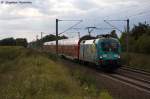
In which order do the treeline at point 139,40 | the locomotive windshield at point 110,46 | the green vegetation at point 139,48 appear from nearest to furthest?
the locomotive windshield at point 110,46
the green vegetation at point 139,48
the treeline at point 139,40

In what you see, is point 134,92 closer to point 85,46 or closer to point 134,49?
point 85,46

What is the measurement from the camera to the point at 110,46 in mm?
36688

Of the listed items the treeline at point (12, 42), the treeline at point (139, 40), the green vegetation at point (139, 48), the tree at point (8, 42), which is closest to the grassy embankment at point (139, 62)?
the green vegetation at point (139, 48)

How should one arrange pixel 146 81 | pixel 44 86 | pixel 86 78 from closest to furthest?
pixel 44 86 → pixel 86 78 → pixel 146 81

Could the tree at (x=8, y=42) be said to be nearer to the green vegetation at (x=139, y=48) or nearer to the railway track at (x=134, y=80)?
the green vegetation at (x=139, y=48)

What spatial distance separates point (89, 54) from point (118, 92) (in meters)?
19.4

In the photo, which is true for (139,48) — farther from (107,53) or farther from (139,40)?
(107,53)

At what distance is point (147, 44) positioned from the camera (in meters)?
62.8

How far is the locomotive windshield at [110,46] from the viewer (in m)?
36.5

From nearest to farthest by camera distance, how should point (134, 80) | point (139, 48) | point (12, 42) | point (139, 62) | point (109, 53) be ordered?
point (134, 80) → point (109, 53) → point (139, 62) → point (139, 48) → point (12, 42)

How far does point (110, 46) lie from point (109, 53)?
69 centimetres

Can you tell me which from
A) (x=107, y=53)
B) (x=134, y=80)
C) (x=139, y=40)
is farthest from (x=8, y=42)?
(x=134, y=80)

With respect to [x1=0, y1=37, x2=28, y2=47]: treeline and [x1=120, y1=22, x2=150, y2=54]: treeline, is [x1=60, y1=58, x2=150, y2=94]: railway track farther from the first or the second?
[x1=0, y1=37, x2=28, y2=47]: treeline

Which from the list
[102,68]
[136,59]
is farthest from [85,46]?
[136,59]
